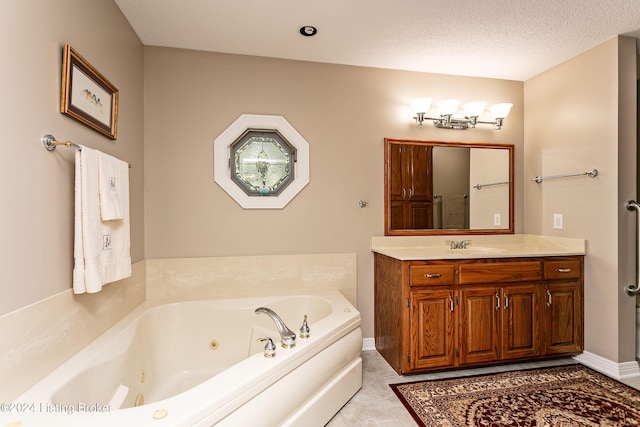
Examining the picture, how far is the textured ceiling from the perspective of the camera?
206 centimetres

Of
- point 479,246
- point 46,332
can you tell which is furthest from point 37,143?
point 479,246

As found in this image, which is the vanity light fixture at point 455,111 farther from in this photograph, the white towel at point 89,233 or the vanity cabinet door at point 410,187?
the white towel at point 89,233

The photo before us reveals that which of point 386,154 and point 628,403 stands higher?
point 386,154

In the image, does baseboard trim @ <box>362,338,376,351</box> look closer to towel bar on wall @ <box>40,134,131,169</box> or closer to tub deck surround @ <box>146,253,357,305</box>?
tub deck surround @ <box>146,253,357,305</box>

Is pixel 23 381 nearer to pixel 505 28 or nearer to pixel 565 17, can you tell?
pixel 505 28

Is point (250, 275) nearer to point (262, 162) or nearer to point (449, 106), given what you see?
point (262, 162)

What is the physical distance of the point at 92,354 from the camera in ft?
4.97

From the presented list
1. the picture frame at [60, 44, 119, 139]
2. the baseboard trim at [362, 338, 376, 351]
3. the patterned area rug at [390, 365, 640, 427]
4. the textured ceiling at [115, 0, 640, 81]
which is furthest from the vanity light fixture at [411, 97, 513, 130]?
the picture frame at [60, 44, 119, 139]

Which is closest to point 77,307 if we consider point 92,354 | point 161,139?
point 92,354

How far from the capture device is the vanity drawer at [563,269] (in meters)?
2.57

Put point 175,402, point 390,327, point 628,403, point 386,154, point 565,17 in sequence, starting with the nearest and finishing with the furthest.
A: point 175,402 < point 628,403 < point 565,17 < point 390,327 < point 386,154

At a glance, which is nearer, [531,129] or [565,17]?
[565,17]

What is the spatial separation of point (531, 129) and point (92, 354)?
3.75 metres

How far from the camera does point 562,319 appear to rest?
260cm
